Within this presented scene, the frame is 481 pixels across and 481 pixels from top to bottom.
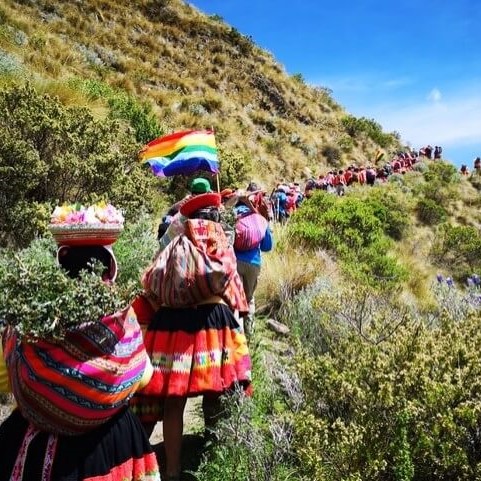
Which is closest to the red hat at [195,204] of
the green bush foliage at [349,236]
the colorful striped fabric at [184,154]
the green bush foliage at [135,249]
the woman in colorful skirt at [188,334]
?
the woman in colorful skirt at [188,334]

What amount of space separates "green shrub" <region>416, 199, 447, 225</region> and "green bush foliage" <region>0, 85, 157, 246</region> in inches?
741

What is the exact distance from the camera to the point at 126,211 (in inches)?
288

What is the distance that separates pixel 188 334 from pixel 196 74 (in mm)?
29347

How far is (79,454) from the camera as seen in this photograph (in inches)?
87.0

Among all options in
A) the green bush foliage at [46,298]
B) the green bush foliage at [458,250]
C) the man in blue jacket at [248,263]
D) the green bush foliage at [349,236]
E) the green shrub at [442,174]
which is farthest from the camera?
the green shrub at [442,174]

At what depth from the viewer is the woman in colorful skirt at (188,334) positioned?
10.7ft

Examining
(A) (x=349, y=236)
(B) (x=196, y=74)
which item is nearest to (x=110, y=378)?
(A) (x=349, y=236)

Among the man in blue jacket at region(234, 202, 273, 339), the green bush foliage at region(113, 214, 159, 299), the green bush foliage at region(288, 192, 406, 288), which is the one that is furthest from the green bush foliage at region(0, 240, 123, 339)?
the green bush foliage at region(288, 192, 406, 288)

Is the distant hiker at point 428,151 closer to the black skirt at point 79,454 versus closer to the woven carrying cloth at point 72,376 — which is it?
the black skirt at point 79,454

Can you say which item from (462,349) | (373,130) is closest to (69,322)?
(462,349)

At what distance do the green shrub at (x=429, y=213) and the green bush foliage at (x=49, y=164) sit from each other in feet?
61.7

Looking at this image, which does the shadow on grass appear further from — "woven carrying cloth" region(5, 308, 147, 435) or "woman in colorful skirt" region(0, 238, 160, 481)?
"woven carrying cloth" region(5, 308, 147, 435)

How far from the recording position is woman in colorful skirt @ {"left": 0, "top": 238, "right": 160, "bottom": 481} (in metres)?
2.11

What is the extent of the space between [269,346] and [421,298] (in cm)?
527
